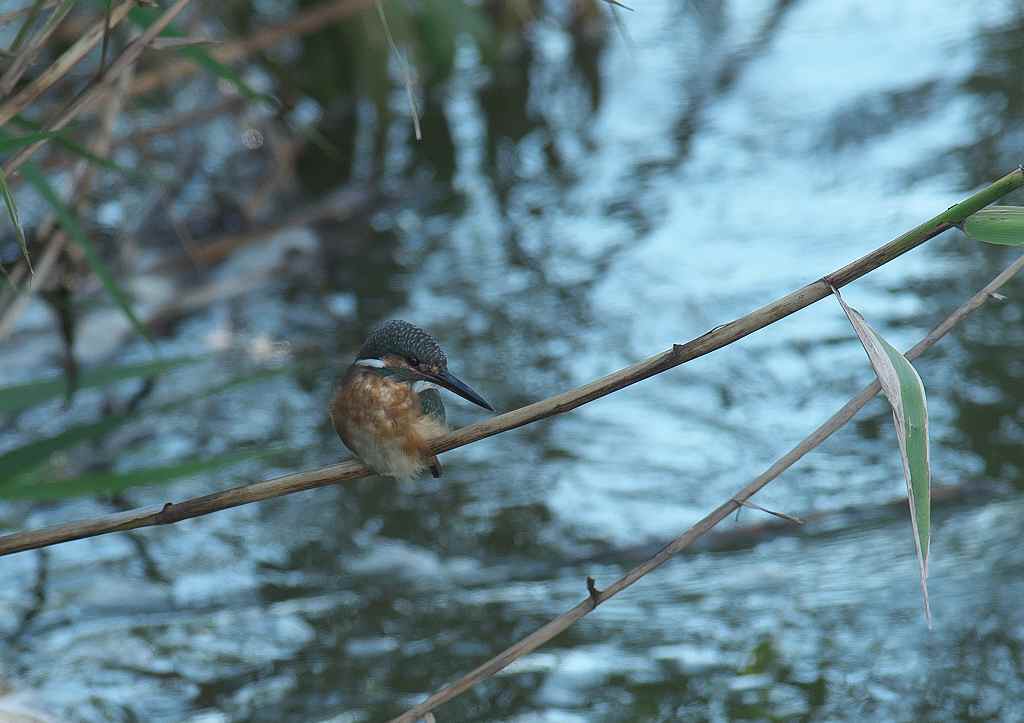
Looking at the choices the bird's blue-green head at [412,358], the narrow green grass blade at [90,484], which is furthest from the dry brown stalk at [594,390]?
the narrow green grass blade at [90,484]

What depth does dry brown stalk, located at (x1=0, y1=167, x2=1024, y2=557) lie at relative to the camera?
1.45 meters

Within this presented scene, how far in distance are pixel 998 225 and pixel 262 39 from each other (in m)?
4.03

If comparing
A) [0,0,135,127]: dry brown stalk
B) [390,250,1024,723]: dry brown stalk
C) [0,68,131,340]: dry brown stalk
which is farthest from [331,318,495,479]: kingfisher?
[0,68,131,340]: dry brown stalk

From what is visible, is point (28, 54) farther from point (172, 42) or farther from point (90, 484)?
point (90, 484)

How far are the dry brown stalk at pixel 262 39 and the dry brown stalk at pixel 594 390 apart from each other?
3249 mm

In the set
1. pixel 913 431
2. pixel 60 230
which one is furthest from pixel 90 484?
pixel 913 431

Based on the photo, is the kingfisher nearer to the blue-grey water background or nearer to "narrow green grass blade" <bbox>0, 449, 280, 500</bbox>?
"narrow green grass blade" <bbox>0, 449, 280, 500</bbox>

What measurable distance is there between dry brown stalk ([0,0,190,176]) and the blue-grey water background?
1290 millimetres

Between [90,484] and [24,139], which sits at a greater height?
[24,139]

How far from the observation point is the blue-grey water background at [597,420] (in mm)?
2914

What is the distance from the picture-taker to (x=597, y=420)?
157 inches

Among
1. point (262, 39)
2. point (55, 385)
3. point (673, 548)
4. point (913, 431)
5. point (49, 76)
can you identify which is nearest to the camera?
point (913, 431)

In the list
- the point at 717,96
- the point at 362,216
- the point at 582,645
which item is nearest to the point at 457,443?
the point at 582,645

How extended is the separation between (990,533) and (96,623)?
2152 millimetres
